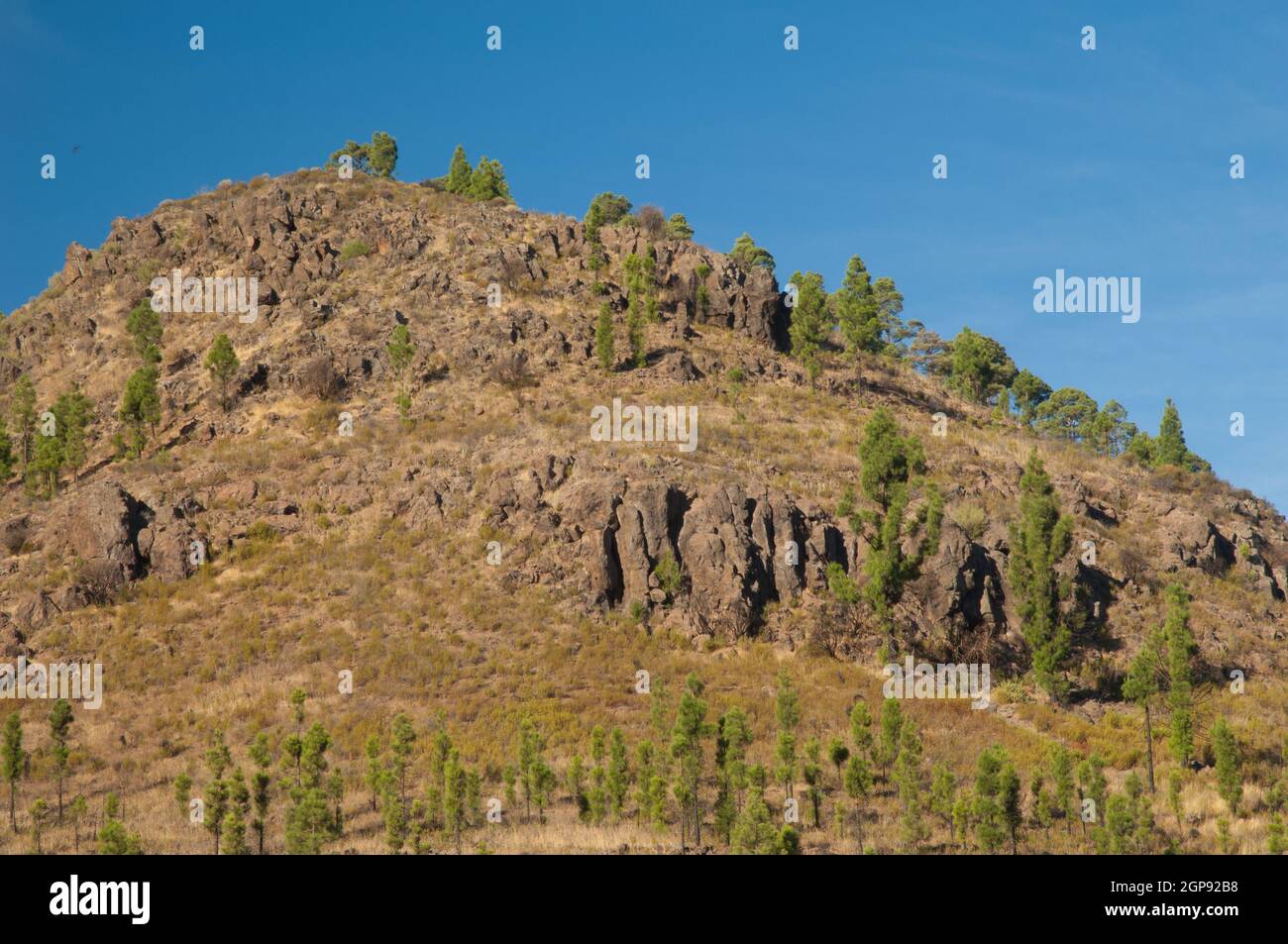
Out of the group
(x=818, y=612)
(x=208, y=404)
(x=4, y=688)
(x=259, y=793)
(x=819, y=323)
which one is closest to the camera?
(x=259, y=793)

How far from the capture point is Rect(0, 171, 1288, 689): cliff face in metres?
48.7

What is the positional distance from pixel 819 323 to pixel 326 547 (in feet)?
129

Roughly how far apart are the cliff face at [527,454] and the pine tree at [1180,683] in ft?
28.8

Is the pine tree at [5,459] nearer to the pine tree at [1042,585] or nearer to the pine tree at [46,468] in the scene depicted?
the pine tree at [46,468]

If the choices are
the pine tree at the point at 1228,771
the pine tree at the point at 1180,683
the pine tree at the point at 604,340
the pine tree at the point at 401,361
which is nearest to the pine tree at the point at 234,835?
the pine tree at the point at 1228,771

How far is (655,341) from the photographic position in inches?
3061

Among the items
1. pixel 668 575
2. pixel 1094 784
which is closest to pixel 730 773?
pixel 1094 784

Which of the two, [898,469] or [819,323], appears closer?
Result: [898,469]

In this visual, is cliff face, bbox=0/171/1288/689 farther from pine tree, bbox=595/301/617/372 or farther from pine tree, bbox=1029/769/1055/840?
pine tree, bbox=1029/769/1055/840

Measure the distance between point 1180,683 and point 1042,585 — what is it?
775 centimetres

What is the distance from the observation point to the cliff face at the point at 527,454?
48.7 meters

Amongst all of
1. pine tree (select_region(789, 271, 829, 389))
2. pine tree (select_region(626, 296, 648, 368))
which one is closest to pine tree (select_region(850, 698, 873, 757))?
pine tree (select_region(626, 296, 648, 368))

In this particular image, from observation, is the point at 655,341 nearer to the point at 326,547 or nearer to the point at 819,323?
the point at 819,323
